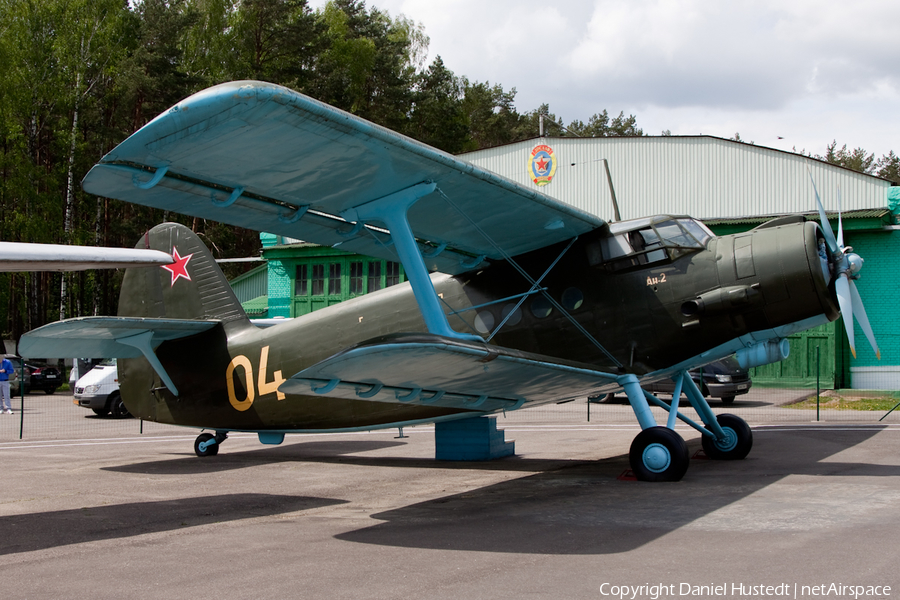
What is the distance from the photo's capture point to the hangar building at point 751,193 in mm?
24672

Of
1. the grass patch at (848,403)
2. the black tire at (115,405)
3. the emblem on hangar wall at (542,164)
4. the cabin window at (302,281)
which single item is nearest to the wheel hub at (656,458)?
the grass patch at (848,403)

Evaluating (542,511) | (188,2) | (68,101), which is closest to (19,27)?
(68,101)

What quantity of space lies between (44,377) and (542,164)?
75.1 feet

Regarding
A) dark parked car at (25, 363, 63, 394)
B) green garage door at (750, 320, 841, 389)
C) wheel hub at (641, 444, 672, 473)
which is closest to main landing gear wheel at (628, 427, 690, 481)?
wheel hub at (641, 444, 672, 473)

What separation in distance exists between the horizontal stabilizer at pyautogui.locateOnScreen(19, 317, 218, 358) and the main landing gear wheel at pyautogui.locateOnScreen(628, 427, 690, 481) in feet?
21.3

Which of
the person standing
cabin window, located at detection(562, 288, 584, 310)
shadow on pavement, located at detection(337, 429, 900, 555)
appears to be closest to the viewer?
→ shadow on pavement, located at detection(337, 429, 900, 555)

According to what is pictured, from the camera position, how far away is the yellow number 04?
10813 mm

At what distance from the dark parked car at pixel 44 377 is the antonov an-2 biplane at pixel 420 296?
24645 millimetres

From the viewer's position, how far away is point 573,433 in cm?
1500

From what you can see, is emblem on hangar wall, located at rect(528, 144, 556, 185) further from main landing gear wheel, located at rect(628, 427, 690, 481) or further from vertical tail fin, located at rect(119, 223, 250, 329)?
main landing gear wheel, located at rect(628, 427, 690, 481)

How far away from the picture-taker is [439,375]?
6.96m

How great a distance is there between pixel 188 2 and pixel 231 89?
49.2m

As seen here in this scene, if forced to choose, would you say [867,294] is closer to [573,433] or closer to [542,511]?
[573,433]

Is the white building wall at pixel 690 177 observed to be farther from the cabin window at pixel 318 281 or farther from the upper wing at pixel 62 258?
the upper wing at pixel 62 258
